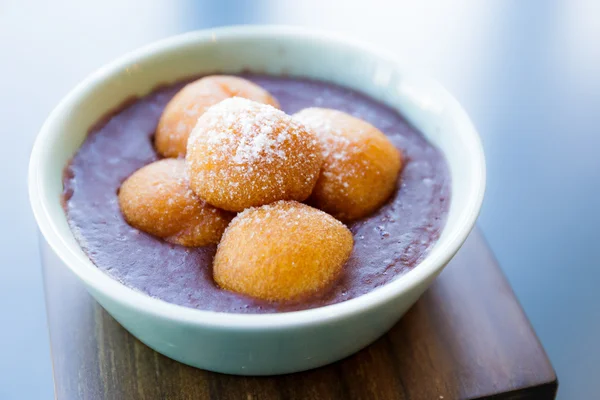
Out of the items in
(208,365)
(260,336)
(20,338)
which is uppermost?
(260,336)

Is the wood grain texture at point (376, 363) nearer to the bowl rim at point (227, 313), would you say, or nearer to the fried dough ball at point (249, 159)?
the bowl rim at point (227, 313)

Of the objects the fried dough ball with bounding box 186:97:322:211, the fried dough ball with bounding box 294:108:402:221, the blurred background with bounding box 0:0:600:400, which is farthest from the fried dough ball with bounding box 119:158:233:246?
the blurred background with bounding box 0:0:600:400

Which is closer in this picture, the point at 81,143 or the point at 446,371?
the point at 446,371

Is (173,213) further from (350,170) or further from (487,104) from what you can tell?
(487,104)

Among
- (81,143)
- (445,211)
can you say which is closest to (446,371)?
(445,211)

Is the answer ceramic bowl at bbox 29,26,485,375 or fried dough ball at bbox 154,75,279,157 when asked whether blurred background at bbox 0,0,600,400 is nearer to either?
ceramic bowl at bbox 29,26,485,375

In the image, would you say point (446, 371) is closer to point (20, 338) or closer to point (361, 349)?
point (361, 349)

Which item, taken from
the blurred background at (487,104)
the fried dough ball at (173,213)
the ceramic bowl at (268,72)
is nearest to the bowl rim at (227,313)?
the ceramic bowl at (268,72)
